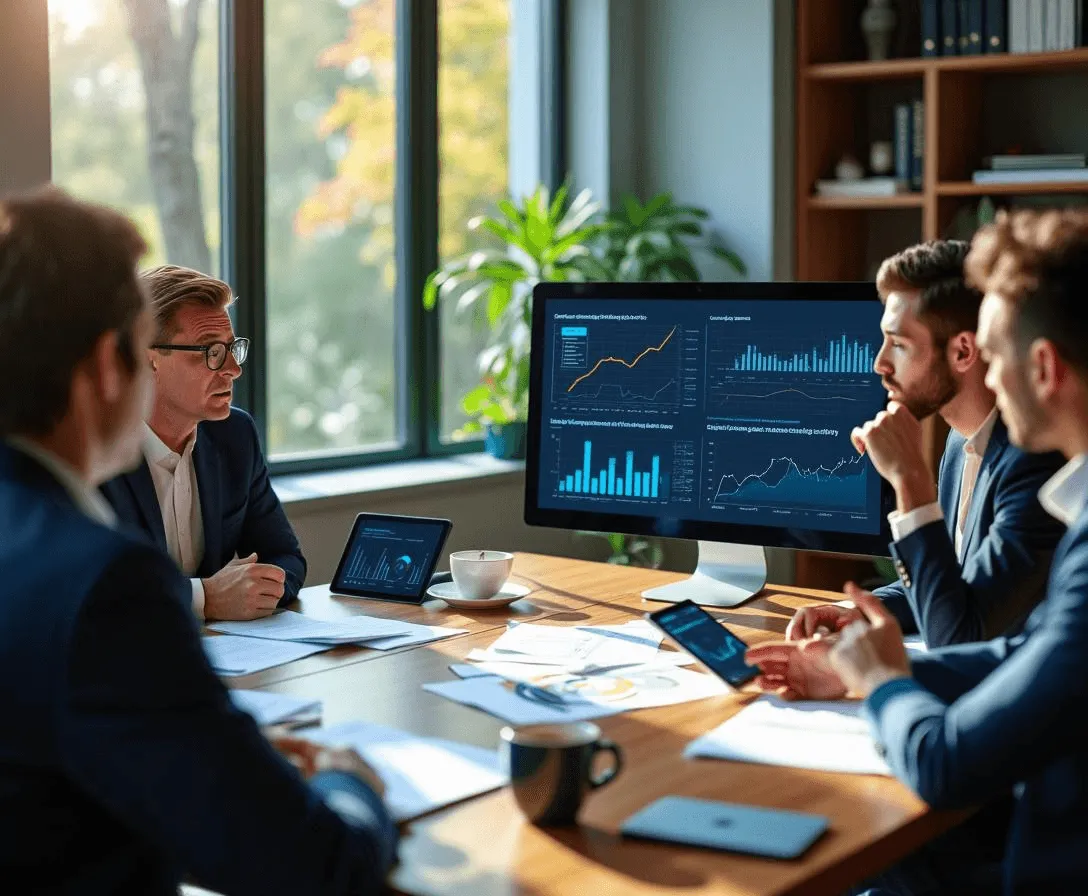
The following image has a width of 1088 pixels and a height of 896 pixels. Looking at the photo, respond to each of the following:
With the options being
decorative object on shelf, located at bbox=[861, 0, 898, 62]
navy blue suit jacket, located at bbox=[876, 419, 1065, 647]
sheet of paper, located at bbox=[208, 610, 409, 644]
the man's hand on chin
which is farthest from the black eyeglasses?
decorative object on shelf, located at bbox=[861, 0, 898, 62]

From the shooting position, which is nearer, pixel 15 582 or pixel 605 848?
pixel 15 582

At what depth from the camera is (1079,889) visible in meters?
1.34

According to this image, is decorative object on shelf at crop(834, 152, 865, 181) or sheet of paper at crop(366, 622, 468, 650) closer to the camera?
sheet of paper at crop(366, 622, 468, 650)

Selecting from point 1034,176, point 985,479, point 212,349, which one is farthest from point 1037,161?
point 212,349

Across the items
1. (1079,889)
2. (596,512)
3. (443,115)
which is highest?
(443,115)

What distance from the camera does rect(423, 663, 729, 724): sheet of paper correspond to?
1682mm

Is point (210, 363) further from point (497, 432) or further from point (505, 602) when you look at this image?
point (497, 432)

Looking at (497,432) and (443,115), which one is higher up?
(443,115)

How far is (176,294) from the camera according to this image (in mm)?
2430

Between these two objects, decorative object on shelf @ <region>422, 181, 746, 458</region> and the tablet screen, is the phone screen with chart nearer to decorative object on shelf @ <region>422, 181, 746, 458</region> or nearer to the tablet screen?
the tablet screen

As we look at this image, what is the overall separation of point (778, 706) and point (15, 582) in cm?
95

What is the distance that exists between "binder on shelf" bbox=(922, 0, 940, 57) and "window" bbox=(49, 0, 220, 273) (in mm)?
2089

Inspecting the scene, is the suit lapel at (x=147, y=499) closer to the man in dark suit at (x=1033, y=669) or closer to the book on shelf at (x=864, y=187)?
the man in dark suit at (x=1033, y=669)

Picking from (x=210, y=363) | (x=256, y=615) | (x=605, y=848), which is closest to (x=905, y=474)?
(x=605, y=848)
